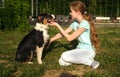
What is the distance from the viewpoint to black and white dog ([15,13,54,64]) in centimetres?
793

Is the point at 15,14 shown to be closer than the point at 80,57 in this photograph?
No

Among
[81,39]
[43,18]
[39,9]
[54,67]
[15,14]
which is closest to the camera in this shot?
[54,67]

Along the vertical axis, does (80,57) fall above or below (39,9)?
above

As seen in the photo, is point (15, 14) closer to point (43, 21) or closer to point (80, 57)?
point (43, 21)

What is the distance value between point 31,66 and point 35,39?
669 millimetres

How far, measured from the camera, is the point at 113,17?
25.3 m

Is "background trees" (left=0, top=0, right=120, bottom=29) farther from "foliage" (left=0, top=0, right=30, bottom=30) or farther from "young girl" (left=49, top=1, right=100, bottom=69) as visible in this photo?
"young girl" (left=49, top=1, right=100, bottom=69)

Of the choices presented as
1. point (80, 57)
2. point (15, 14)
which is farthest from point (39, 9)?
point (80, 57)

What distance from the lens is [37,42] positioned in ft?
26.1

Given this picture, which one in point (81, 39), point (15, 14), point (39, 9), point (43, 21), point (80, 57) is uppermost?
point (43, 21)

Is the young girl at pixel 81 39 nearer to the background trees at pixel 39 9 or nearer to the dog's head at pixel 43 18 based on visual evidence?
the dog's head at pixel 43 18

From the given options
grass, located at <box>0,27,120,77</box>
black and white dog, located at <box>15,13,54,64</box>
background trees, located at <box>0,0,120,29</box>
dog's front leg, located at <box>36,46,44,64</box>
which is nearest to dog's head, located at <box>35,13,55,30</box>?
black and white dog, located at <box>15,13,54,64</box>

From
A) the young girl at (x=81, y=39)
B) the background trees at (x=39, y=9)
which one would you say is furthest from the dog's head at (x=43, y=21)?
the background trees at (x=39, y=9)

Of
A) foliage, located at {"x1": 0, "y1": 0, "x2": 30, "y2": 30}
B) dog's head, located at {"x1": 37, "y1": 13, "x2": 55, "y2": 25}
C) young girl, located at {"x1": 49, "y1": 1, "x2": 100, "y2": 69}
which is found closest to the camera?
young girl, located at {"x1": 49, "y1": 1, "x2": 100, "y2": 69}
